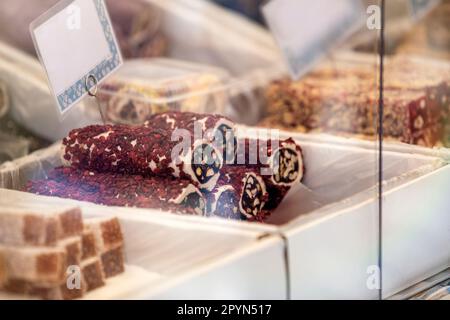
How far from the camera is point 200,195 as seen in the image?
6.42 ft

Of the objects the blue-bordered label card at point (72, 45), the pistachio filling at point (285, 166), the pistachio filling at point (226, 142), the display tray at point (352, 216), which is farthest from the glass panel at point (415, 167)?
the blue-bordered label card at point (72, 45)

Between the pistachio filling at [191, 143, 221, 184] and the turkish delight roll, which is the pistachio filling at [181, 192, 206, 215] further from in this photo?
the turkish delight roll

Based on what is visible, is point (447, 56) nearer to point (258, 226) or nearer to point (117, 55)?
point (117, 55)

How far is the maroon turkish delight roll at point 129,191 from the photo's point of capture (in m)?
1.92

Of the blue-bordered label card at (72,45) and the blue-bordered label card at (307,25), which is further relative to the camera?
the blue-bordered label card at (307,25)

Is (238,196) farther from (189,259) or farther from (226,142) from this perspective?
(189,259)

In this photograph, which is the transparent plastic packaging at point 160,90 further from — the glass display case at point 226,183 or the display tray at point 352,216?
the display tray at point 352,216

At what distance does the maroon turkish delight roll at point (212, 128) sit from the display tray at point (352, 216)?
200 millimetres

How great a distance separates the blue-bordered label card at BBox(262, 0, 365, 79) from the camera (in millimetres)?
2791

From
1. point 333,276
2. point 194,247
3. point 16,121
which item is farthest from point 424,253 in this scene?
point 16,121

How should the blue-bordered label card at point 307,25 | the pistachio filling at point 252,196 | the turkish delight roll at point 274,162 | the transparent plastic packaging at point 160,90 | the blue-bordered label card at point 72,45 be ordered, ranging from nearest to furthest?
the blue-bordered label card at point 72,45 < the pistachio filling at point 252,196 < the turkish delight roll at point 274,162 < the transparent plastic packaging at point 160,90 < the blue-bordered label card at point 307,25

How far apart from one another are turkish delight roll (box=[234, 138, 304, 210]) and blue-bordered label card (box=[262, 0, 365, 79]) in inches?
24.0

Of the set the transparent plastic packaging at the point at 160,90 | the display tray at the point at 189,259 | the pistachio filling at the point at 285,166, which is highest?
the transparent plastic packaging at the point at 160,90

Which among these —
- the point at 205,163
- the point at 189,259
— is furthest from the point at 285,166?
the point at 189,259
